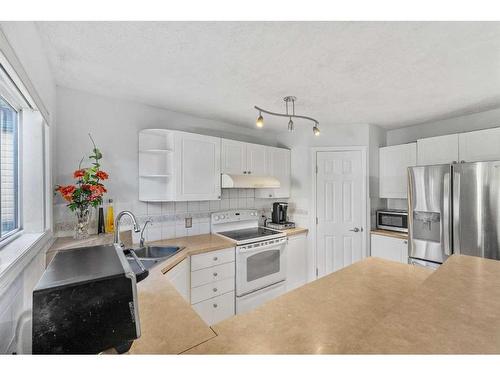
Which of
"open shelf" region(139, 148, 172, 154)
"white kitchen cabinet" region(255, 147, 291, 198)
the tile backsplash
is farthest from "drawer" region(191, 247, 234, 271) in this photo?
"white kitchen cabinet" region(255, 147, 291, 198)

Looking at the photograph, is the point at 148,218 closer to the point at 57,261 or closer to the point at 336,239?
the point at 57,261

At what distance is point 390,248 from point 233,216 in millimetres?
2048

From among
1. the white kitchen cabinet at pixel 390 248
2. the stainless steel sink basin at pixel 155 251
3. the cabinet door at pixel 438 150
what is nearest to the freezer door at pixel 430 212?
the white kitchen cabinet at pixel 390 248

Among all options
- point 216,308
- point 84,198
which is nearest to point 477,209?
point 216,308

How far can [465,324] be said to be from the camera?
62 centimetres

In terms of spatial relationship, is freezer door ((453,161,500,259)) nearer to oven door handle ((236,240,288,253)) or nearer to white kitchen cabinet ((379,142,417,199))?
white kitchen cabinet ((379,142,417,199))

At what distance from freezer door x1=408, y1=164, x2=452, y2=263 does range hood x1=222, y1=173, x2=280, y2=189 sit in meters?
1.62

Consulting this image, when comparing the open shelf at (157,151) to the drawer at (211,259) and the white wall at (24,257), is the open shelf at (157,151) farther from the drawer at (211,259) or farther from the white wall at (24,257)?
the drawer at (211,259)

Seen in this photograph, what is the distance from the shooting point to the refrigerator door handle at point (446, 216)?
238cm

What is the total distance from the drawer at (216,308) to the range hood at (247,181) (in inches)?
48.0

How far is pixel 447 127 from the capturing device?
3043 mm

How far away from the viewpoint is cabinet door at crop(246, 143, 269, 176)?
10.5 feet

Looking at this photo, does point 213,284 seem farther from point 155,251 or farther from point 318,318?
point 318,318

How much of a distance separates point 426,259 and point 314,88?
2.16 metres
